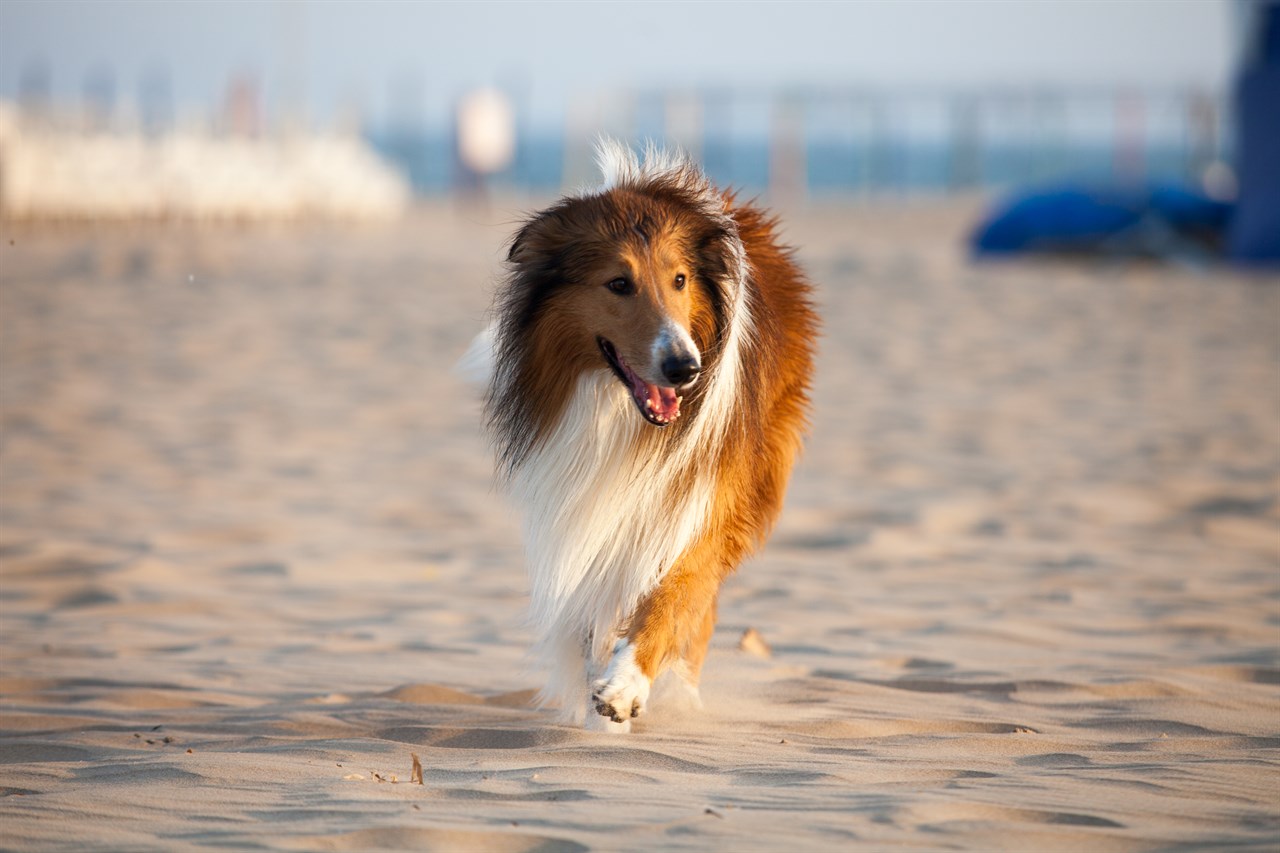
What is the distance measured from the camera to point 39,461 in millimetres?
7672

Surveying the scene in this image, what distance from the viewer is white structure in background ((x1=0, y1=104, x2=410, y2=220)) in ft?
70.8

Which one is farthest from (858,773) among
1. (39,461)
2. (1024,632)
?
(39,461)

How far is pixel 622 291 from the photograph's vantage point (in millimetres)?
3656

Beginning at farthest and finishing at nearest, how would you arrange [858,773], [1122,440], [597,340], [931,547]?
[1122,440], [931,547], [597,340], [858,773]

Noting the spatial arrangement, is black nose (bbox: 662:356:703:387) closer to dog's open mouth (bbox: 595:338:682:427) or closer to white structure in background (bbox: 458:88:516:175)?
dog's open mouth (bbox: 595:338:682:427)

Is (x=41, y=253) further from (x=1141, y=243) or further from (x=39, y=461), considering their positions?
(x=1141, y=243)

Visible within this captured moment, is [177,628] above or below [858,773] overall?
below

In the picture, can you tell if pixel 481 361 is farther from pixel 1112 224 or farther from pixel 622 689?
pixel 1112 224

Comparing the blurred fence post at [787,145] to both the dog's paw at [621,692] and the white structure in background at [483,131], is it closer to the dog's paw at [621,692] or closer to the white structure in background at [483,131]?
the white structure in background at [483,131]

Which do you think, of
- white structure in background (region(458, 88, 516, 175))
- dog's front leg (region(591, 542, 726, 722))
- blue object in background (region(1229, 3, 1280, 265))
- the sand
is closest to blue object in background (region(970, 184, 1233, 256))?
blue object in background (region(1229, 3, 1280, 265))

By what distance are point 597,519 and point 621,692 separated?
0.52 m

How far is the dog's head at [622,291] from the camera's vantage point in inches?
142

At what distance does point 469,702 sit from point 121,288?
11885mm

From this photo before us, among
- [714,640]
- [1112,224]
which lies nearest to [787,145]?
[1112,224]
